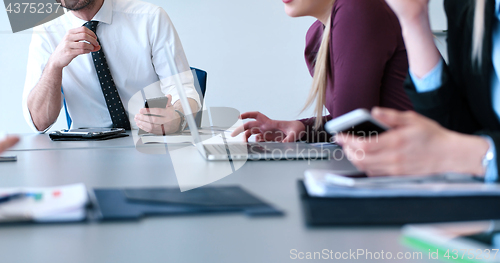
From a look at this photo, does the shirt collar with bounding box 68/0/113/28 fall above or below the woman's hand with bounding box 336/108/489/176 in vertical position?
above

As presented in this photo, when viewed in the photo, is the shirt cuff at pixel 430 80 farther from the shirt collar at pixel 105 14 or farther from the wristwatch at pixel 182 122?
the shirt collar at pixel 105 14

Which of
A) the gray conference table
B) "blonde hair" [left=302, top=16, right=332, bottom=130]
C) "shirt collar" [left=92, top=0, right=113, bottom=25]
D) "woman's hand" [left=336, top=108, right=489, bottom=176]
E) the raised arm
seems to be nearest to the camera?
the gray conference table

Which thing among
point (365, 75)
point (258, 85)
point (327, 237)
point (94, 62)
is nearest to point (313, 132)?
point (365, 75)

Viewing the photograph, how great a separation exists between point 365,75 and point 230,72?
234 cm

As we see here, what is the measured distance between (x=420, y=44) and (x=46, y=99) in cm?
160

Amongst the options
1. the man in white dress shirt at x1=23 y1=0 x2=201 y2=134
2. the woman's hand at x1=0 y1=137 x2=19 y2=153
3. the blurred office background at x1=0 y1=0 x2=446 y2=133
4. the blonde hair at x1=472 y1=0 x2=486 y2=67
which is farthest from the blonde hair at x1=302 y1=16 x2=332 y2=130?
the blurred office background at x1=0 y1=0 x2=446 y2=133

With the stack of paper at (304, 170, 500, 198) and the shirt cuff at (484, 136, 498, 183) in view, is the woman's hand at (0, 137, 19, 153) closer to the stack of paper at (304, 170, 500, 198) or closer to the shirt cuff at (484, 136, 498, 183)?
the stack of paper at (304, 170, 500, 198)

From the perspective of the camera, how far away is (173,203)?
435 millimetres

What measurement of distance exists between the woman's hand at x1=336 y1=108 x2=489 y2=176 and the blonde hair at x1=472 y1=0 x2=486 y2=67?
316 mm

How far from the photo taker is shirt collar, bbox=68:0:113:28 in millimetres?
1878

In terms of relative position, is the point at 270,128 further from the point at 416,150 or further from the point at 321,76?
the point at 416,150

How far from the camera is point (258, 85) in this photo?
11.0ft

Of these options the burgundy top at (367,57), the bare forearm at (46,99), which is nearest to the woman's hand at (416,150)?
the burgundy top at (367,57)

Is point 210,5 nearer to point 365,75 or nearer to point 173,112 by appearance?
point 173,112
